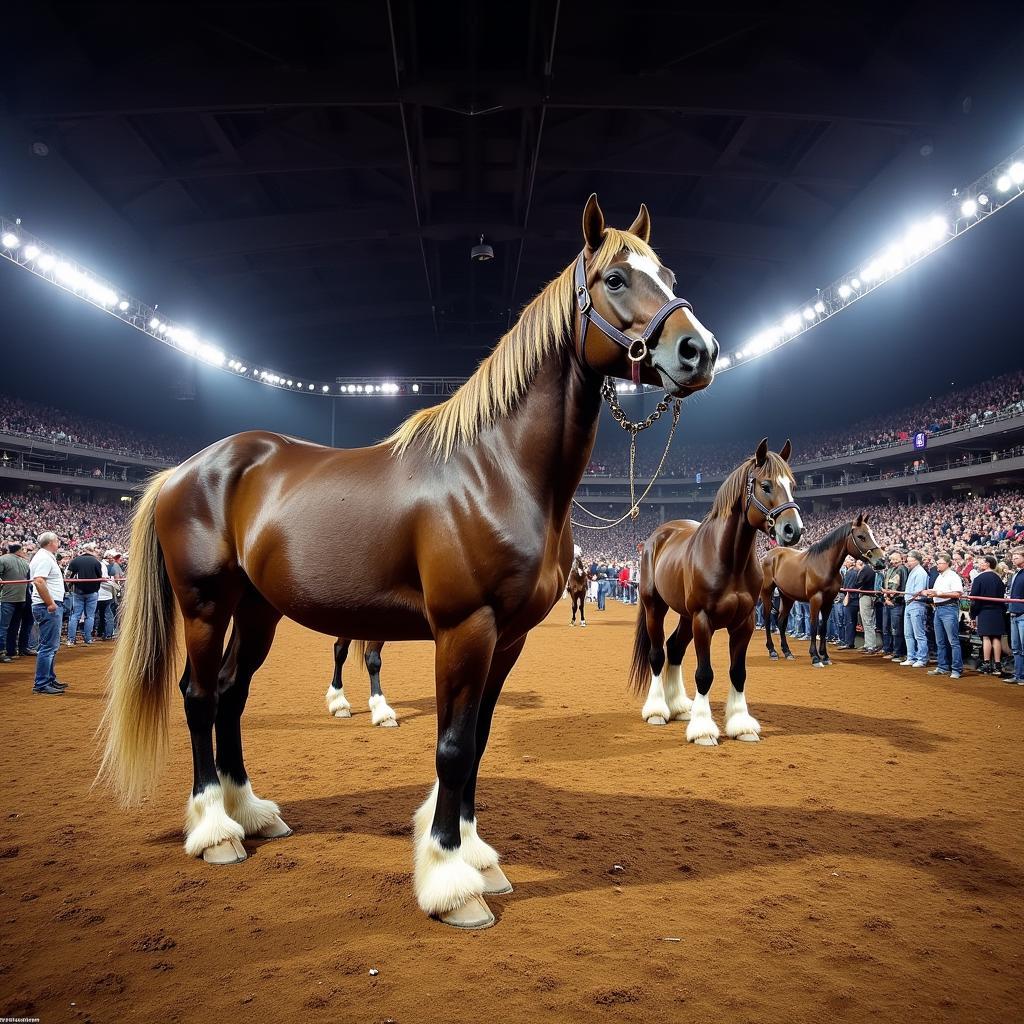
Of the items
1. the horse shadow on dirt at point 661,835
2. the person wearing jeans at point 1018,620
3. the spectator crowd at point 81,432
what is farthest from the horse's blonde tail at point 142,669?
the spectator crowd at point 81,432

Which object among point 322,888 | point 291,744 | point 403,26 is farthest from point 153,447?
point 322,888

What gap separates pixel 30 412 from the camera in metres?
32.8

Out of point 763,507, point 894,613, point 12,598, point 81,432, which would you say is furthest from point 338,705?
point 81,432

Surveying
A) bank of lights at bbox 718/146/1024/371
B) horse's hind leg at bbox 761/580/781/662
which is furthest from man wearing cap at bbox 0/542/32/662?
bank of lights at bbox 718/146/1024/371

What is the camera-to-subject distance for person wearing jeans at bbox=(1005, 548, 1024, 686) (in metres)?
8.51

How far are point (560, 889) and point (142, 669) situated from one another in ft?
8.18

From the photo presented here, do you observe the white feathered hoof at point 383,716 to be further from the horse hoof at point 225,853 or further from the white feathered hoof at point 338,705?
the horse hoof at point 225,853

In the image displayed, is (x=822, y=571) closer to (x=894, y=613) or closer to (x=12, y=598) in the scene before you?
(x=894, y=613)

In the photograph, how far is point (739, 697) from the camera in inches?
226

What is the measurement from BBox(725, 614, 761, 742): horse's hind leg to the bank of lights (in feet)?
62.7

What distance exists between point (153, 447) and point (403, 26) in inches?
1351

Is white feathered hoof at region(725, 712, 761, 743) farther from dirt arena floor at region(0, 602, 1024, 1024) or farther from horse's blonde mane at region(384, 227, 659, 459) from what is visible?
A: horse's blonde mane at region(384, 227, 659, 459)

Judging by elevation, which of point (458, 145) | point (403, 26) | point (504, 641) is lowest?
point (504, 641)

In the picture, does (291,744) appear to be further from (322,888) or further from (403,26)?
(403,26)
